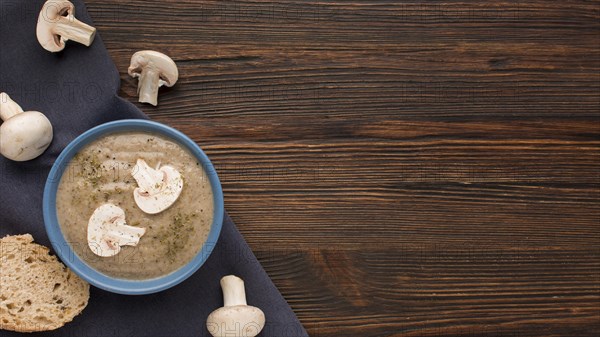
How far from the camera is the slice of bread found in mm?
2109

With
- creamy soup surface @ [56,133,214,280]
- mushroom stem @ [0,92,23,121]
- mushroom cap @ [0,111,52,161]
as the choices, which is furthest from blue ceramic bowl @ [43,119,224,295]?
mushroom stem @ [0,92,23,121]

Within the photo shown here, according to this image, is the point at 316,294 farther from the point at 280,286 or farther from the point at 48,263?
the point at 48,263

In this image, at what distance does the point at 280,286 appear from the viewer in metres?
2.29

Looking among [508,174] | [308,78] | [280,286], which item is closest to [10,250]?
[280,286]

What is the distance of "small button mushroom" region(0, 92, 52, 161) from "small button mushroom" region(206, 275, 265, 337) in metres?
0.74

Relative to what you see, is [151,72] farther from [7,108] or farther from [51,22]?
[7,108]

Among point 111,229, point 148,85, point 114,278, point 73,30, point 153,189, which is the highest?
point 73,30

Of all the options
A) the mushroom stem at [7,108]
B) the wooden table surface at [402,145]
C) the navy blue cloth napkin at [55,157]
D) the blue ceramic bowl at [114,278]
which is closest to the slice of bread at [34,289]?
the navy blue cloth napkin at [55,157]

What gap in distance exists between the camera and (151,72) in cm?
218

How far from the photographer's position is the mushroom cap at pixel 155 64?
216 cm

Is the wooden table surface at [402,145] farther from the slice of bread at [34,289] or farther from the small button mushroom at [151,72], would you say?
the slice of bread at [34,289]

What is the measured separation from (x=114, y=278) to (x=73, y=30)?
811 millimetres

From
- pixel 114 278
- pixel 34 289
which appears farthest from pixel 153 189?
pixel 34 289

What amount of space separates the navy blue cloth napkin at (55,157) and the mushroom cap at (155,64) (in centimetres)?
7
